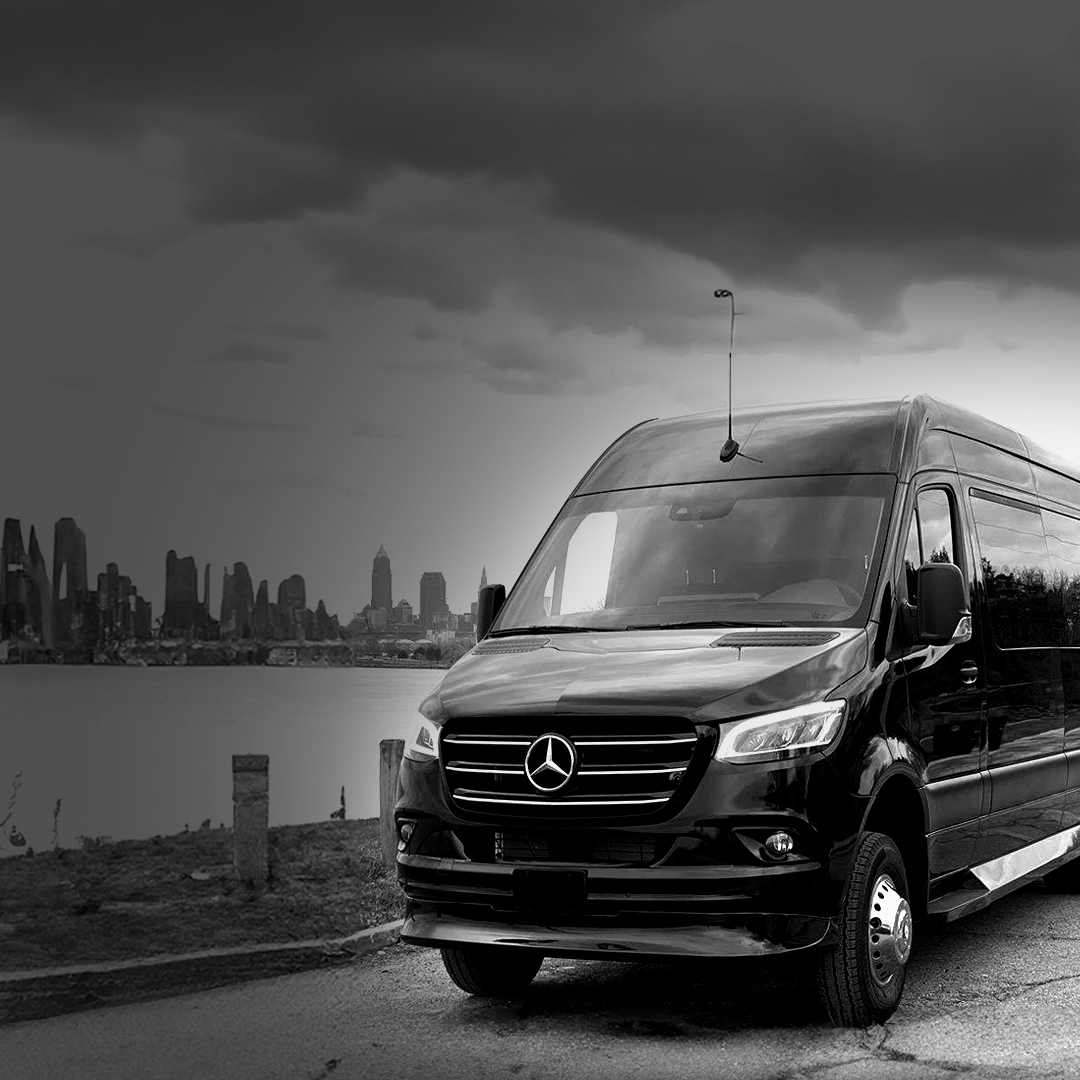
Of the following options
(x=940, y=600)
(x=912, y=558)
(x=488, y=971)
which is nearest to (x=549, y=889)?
(x=488, y=971)

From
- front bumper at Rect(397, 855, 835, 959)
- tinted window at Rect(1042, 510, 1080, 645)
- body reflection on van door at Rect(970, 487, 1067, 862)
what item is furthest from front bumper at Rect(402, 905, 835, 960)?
tinted window at Rect(1042, 510, 1080, 645)

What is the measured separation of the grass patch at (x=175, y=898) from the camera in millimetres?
7766

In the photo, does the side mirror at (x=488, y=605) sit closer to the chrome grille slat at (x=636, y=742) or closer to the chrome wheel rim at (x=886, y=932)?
the chrome grille slat at (x=636, y=742)

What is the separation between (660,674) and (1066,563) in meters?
4.85

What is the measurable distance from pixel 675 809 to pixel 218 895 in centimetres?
414

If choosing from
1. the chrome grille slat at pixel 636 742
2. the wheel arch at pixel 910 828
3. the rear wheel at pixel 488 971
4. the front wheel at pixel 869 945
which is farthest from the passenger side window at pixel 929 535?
the rear wheel at pixel 488 971

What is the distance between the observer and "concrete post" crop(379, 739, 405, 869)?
10039mm

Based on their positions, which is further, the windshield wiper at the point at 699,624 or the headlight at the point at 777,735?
the windshield wiper at the point at 699,624

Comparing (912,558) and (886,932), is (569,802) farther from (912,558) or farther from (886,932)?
(912,558)

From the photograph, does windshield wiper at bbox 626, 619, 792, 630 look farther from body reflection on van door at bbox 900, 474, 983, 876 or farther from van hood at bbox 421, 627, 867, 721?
body reflection on van door at bbox 900, 474, 983, 876

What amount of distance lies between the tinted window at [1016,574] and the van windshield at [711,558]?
1287 mm

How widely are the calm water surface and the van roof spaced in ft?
5.29

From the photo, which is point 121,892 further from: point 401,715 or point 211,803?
point 401,715

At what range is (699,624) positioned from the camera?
6.90m
